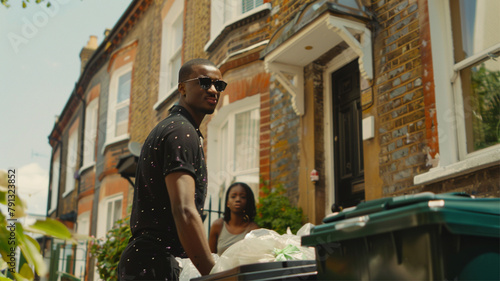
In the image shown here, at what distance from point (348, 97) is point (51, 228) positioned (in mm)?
6722

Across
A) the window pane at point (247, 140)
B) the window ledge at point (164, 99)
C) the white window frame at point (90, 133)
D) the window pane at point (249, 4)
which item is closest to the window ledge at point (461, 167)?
the window pane at point (247, 140)

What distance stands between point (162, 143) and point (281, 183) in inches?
213

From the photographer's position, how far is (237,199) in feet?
21.0

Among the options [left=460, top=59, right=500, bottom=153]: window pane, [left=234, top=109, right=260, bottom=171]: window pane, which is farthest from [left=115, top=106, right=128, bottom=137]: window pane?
[left=460, top=59, right=500, bottom=153]: window pane

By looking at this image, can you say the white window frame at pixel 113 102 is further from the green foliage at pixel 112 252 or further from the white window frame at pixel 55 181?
the white window frame at pixel 55 181

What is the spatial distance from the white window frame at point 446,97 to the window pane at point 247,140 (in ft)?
12.6

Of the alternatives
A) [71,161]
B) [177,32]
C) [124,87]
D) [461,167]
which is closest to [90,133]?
[71,161]

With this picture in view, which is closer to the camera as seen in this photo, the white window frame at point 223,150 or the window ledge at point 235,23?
the window ledge at point 235,23

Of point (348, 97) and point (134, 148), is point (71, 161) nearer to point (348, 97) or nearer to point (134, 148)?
point (134, 148)

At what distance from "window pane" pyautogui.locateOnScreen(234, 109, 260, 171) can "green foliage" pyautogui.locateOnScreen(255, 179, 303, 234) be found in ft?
3.70

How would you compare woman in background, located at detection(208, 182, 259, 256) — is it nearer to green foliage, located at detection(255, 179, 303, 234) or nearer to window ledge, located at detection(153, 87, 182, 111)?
green foliage, located at detection(255, 179, 303, 234)

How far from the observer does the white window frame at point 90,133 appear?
19.1 m

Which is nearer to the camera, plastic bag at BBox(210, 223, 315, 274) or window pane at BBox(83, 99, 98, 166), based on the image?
plastic bag at BBox(210, 223, 315, 274)

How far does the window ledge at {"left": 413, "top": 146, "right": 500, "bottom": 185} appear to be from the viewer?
4.55 m
